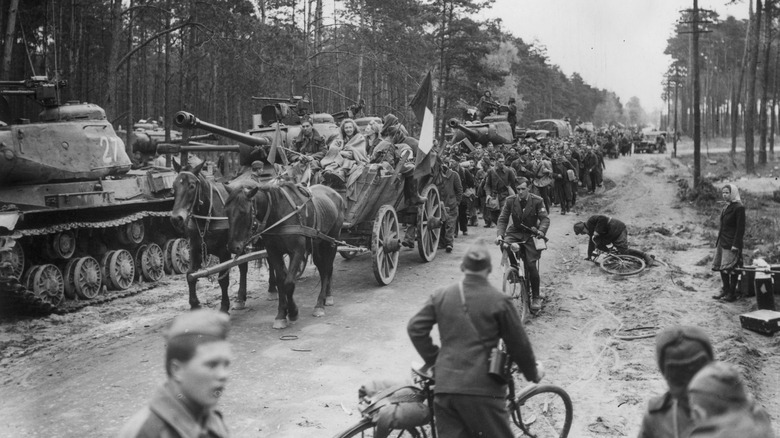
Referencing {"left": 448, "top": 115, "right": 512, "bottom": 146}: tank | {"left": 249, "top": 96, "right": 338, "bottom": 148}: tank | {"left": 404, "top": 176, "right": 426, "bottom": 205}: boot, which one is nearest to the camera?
{"left": 404, "top": 176, "right": 426, "bottom": 205}: boot

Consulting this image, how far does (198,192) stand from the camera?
10.4 metres

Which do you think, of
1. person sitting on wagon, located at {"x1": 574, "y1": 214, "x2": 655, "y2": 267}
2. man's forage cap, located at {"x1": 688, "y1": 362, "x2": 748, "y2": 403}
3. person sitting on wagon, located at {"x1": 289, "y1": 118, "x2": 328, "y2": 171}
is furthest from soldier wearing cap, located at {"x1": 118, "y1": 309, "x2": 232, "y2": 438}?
person sitting on wagon, located at {"x1": 574, "y1": 214, "x2": 655, "y2": 267}

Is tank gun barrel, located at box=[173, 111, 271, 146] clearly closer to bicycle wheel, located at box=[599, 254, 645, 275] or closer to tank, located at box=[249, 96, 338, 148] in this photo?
tank, located at box=[249, 96, 338, 148]

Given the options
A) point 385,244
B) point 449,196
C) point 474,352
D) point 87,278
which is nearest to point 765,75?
point 449,196

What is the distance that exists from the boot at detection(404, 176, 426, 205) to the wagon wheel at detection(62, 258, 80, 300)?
19.6ft

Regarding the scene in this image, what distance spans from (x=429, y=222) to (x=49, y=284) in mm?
6936

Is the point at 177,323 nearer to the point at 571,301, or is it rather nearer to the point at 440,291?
the point at 440,291

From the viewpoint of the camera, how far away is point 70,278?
38.9ft

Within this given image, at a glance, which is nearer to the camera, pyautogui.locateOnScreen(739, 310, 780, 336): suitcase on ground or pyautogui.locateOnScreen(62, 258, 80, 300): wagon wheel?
pyautogui.locateOnScreen(739, 310, 780, 336): suitcase on ground

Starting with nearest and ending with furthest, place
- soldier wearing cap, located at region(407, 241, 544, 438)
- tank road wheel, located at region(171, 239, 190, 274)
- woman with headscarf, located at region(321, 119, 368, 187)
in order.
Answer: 1. soldier wearing cap, located at region(407, 241, 544, 438)
2. woman with headscarf, located at region(321, 119, 368, 187)
3. tank road wheel, located at region(171, 239, 190, 274)

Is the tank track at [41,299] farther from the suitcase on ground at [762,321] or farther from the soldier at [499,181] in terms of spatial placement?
the suitcase on ground at [762,321]

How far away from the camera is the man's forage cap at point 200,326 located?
8.92ft

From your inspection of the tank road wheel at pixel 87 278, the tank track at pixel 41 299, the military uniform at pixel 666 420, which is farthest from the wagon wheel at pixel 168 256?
the military uniform at pixel 666 420

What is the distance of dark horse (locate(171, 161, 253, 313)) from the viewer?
10.2 meters
